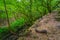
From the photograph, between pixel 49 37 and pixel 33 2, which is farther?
pixel 33 2

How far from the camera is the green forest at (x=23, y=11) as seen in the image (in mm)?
5453

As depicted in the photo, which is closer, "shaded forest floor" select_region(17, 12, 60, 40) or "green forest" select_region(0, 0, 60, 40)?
"shaded forest floor" select_region(17, 12, 60, 40)

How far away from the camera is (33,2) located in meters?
5.58

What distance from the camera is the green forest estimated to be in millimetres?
5453

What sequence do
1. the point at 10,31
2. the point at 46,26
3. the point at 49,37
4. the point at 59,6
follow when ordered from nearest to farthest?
the point at 49,37 → the point at 46,26 → the point at 10,31 → the point at 59,6

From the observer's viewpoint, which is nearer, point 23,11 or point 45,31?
point 45,31

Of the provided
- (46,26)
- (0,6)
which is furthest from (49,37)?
(0,6)

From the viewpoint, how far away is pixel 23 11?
555cm

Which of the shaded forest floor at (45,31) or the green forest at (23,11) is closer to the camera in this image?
the shaded forest floor at (45,31)

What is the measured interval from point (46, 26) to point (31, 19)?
114 centimetres

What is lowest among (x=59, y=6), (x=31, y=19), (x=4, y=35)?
(x=4, y=35)

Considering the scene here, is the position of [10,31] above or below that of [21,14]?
below

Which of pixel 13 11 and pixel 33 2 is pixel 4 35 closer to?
pixel 13 11

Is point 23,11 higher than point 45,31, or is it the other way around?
point 23,11
